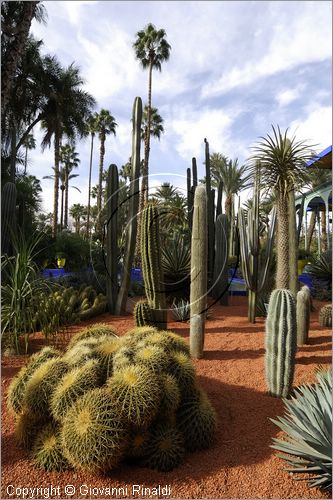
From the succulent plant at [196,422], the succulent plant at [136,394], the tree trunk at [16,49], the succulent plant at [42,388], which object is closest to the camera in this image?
the succulent plant at [136,394]

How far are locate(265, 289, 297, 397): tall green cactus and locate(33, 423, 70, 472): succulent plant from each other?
2205 mm

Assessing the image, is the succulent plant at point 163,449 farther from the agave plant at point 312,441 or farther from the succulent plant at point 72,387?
the agave plant at point 312,441

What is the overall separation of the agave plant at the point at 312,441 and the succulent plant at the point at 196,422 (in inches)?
21.0

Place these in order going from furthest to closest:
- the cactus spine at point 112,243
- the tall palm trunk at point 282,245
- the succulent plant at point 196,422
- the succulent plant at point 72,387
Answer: the cactus spine at point 112,243 → the tall palm trunk at point 282,245 → the succulent plant at point 196,422 → the succulent plant at point 72,387

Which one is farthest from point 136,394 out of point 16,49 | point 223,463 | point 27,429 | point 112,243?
point 16,49

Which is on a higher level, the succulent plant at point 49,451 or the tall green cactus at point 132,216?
the tall green cactus at point 132,216

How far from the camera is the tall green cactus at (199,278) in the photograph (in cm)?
481

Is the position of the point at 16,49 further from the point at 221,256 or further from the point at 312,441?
the point at 312,441

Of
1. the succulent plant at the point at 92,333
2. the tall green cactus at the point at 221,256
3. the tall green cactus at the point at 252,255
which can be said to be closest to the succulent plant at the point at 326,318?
the tall green cactus at the point at 252,255

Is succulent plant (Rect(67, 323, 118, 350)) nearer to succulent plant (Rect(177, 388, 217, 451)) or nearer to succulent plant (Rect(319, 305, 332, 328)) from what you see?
succulent plant (Rect(177, 388, 217, 451))

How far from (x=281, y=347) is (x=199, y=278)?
1.51 m

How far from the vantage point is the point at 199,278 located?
4.87 meters

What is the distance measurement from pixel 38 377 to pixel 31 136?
1266 inches

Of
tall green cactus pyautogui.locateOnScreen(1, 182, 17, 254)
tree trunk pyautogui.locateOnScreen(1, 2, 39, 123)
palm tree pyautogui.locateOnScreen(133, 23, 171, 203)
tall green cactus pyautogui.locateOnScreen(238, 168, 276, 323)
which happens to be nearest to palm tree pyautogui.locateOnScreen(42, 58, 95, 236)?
palm tree pyautogui.locateOnScreen(133, 23, 171, 203)
